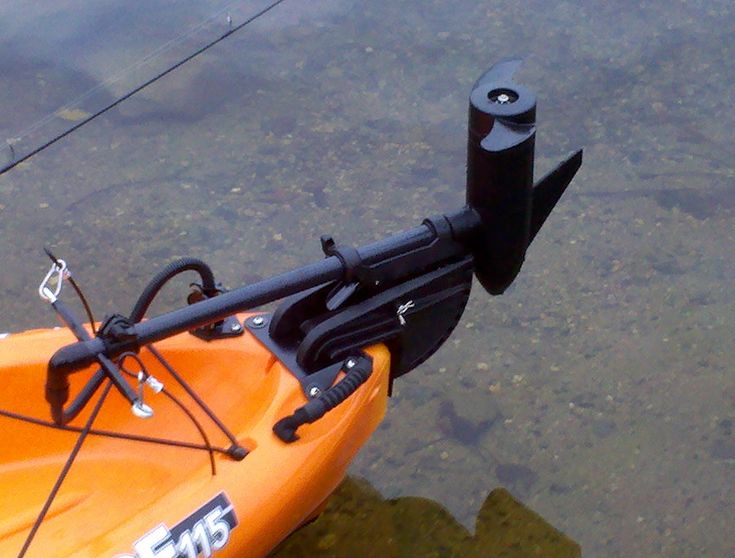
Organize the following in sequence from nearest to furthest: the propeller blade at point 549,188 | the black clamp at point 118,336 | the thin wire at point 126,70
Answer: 1. the black clamp at point 118,336
2. the propeller blade at point 549,188
3. the thin wire at point 126,70

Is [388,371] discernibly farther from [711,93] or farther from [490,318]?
[711,93]

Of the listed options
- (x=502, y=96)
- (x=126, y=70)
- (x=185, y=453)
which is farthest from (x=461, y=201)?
(x=185, y=453)

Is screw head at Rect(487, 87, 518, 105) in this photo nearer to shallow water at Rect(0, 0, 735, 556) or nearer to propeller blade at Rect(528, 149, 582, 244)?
propeller blade at Rect(528, 149, 582, 244)

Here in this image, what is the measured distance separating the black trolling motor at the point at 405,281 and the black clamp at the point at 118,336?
10 centimetres

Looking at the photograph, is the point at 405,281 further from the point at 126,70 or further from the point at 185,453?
the point at 126,70

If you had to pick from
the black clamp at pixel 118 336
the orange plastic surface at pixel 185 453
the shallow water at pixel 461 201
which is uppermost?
the black clamp at pixel 118 336

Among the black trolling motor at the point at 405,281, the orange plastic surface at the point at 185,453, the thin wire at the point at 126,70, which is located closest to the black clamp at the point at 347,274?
the black trolling motor at the point at 405,281

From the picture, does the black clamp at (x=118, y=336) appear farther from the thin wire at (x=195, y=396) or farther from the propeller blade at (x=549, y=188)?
the propeller blade at (x=549, y=188)

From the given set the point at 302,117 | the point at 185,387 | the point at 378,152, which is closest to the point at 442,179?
the point at 378,152

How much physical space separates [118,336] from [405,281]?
2.19ft

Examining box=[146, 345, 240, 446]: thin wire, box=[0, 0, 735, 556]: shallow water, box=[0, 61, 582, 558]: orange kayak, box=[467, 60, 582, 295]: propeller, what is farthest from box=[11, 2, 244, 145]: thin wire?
box=[467, 60, 582, 295]: propeller

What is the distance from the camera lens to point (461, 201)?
375cm

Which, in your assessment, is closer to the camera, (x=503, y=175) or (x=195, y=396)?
(x=195, y=396)

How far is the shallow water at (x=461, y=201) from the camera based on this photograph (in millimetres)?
2818
